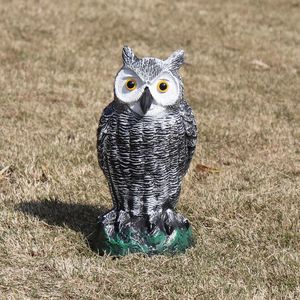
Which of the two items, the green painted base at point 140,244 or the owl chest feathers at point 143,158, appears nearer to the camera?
the owl chest feathers at point 143,158

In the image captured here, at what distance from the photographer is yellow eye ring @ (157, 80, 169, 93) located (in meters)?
4.06

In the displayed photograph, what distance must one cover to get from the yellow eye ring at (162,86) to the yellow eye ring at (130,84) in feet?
0.46

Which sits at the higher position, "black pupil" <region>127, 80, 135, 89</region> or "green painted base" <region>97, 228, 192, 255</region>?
"black pupil" <region>127, 80, 135, 89</region>

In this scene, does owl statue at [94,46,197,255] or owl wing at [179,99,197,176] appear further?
owl wing at [179,99,197,176]

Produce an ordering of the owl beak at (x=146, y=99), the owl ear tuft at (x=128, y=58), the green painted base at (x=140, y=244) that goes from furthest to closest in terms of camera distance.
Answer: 1. the green painted base at (x=140, y=244)
2. the owl ear tuft at (x=128, y=58)
3. the owl beak at (x=146, y=99)

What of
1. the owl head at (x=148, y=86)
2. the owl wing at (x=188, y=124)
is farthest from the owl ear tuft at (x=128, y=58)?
the owl wing at (x=188, y=124)

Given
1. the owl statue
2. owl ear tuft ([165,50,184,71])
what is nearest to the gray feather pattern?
the owl statue

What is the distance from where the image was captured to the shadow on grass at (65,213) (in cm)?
476

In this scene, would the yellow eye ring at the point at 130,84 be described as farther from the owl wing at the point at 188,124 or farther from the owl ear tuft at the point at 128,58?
the owl wing at the point at 188,124

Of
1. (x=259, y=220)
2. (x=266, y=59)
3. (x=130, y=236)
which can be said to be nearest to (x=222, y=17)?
(x=266, y=59)

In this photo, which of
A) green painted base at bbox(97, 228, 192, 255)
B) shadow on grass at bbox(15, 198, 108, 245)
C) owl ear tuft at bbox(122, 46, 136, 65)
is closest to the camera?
owl ear tuft at bbox(122, 46, 136, 65)

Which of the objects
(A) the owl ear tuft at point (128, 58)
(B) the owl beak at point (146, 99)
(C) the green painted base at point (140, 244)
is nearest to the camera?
(B) the owl beak at point (146, 99)

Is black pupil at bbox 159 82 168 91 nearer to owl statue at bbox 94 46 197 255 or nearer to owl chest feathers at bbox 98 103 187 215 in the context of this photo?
owl statue at bbox 94 46 197 255

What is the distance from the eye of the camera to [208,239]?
467 centimetres
